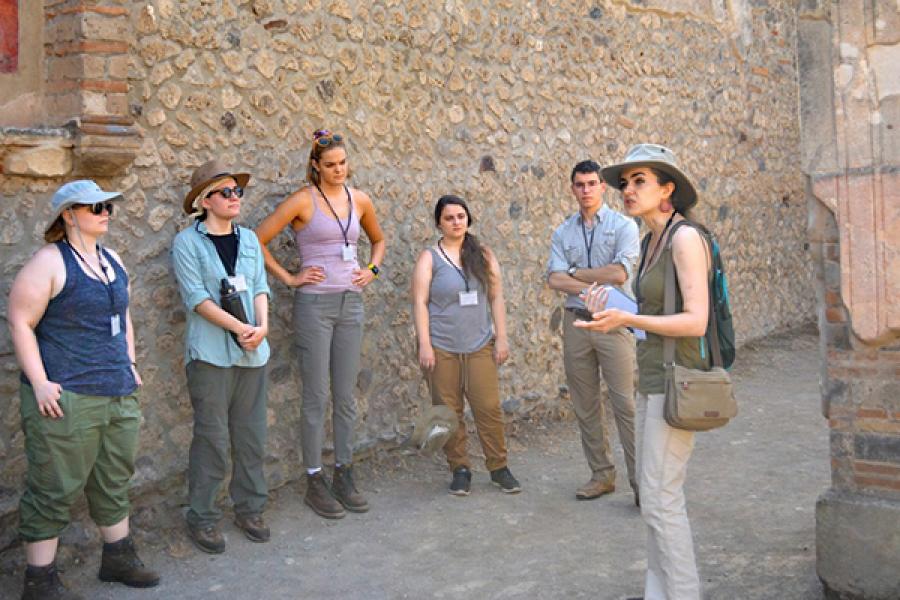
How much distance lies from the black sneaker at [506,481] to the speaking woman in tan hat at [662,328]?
222 centimetres

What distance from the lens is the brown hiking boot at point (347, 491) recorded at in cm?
566

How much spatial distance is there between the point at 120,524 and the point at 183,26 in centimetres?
249

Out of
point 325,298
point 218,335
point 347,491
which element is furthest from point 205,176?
point 347,491

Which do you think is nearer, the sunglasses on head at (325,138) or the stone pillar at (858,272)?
the stone pillar at (858,272)

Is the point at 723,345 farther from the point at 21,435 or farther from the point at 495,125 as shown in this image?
the point at 495,125

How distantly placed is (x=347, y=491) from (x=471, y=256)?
5.09ft

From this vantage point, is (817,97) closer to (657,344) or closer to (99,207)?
(657,344)

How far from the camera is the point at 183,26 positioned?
16.8 ft

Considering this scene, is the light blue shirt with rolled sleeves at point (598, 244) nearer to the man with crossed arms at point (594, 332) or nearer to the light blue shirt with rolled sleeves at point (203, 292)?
the man with crossed arms at point (594, 332)

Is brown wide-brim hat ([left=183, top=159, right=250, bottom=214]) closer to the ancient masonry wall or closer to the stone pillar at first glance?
the ancient masonry wall

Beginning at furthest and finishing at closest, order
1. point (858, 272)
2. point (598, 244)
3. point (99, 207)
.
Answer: point (598, 244) < point (99, 207) < point (858, 272)

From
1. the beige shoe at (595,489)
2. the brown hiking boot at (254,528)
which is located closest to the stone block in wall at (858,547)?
the beige shoe at (595,489)

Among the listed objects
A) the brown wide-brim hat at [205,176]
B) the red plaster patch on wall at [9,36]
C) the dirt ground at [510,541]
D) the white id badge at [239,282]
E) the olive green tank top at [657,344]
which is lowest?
the dirt ground at [510,541]

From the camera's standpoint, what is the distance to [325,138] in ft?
18.0
